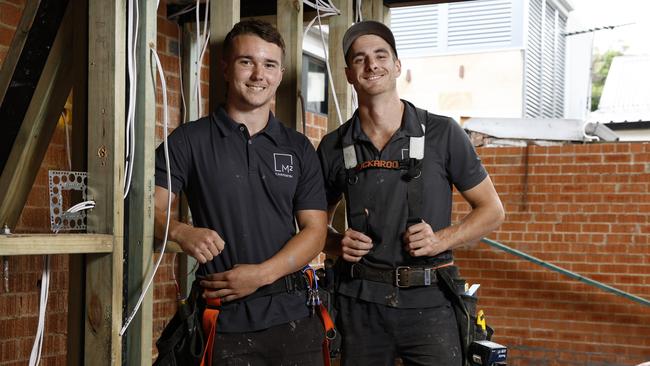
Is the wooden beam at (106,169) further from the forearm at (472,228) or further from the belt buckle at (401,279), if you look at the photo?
the forearm at (472,228)

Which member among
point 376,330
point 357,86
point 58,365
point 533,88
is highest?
point 533,88

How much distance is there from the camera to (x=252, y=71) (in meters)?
2.59

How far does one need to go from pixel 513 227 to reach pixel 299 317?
548 centimetres

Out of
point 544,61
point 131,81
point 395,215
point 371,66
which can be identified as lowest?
point 395,215

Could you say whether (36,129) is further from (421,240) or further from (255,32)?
(421,240)

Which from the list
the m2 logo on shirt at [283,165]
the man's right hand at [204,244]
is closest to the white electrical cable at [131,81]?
the man's right hand at [204,244]

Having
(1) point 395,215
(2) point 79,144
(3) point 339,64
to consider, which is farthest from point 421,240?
(3) point 339,64

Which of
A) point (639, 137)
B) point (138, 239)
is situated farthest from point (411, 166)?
point (639, 137)

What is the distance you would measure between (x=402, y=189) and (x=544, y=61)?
12.3 meters

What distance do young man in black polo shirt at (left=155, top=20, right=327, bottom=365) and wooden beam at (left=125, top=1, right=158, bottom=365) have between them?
13 centimetres

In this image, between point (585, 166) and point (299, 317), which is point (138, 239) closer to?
point (299, 317)

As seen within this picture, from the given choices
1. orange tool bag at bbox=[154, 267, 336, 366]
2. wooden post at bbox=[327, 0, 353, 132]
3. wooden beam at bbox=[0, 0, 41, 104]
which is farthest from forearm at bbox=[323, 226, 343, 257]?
wooden beam at bbox=[0, 0, 41, 104]

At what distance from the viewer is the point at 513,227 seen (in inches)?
301

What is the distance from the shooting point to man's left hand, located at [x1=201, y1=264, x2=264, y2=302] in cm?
241
